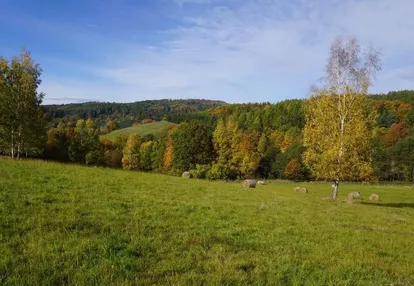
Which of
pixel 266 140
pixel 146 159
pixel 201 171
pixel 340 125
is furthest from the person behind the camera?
pixel 266 140

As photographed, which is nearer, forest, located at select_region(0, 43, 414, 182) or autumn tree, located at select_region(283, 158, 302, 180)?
forest, located at select_region(0, 43, 414, 182)

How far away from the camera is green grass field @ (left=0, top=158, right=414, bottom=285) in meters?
7.30

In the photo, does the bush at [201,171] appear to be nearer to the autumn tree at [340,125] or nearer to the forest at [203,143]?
the forest at [203,143]

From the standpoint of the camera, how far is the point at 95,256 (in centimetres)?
809

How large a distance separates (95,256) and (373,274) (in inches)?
290

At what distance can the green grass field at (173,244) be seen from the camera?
7.30m

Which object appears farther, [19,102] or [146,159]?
[146,159]

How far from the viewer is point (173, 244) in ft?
32.2

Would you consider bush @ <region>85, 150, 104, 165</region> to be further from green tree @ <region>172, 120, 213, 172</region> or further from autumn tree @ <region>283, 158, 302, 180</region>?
autumn tree @ <region>283, 158, 302, 180</region>

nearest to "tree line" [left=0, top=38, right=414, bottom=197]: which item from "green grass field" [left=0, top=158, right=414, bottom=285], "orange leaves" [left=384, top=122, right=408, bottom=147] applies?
"orange leaves" [left=384, top=122, right=408, bottom=147]

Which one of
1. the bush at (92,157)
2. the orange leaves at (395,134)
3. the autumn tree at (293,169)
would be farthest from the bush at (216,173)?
the orange leaves at (395,134)

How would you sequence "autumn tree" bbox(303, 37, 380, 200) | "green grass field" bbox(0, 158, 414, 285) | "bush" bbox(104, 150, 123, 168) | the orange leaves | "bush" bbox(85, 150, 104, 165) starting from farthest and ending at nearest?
the orange leaves
"bush" bbox(104, 150, 123, 168)
"bush" bbox(85, 150, 104, 165)
"autumn tree" bbox(303, 37, 380, 200)
"green grass field" bbox(0, 158, 414, 285)

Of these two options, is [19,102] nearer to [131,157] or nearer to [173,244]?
[173,244]

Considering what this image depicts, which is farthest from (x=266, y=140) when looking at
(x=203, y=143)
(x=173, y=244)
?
(x=173, y=244)
